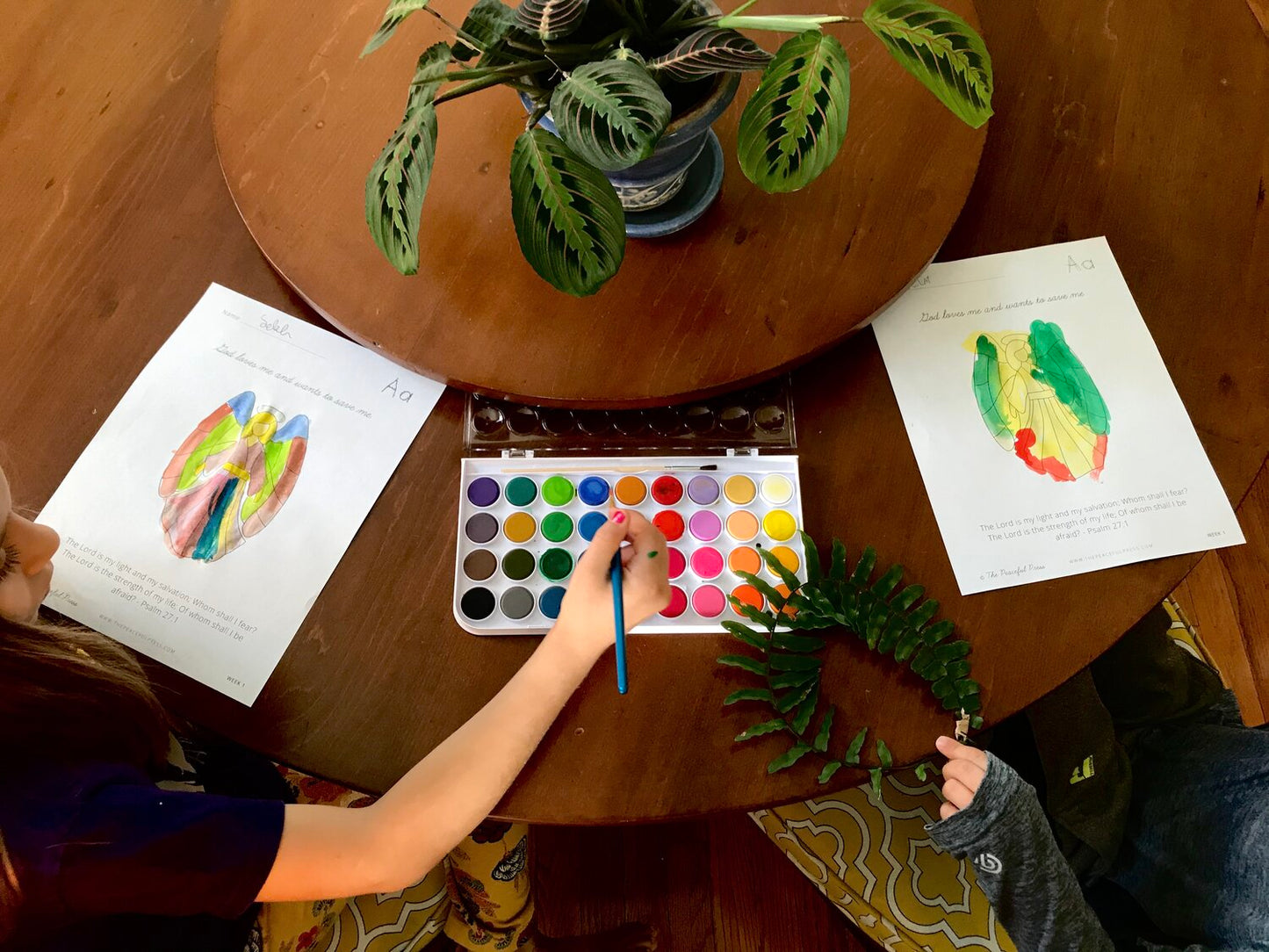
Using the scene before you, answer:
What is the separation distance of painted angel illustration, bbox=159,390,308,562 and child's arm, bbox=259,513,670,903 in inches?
10.2

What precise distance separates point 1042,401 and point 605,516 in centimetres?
43

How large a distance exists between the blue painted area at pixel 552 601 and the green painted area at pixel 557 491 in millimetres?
82

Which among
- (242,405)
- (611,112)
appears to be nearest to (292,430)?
(242,405)

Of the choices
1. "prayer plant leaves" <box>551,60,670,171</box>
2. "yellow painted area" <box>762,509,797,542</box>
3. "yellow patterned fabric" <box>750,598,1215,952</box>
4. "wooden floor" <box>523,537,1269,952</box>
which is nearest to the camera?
"prayer plant leaves" <box>551,60,670,171</box>

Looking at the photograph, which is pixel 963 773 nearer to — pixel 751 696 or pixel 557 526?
pixel 751 696

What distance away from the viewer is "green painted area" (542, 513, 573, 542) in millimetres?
787

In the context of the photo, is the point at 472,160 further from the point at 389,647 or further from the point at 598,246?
the point at 389,647

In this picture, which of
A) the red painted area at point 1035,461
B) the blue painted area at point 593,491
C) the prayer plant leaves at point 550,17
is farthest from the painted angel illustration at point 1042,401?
the prayer plant leaves at point 550,17

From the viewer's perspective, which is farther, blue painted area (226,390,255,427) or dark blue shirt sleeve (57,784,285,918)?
blue painted area (226,390,255,427)

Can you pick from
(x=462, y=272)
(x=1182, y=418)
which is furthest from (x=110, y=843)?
(x=1182, y=418)

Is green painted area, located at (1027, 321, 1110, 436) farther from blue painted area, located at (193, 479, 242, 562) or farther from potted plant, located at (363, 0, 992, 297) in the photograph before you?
blue painted area, located at (193, 479, 242, 562)

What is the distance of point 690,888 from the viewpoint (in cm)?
138

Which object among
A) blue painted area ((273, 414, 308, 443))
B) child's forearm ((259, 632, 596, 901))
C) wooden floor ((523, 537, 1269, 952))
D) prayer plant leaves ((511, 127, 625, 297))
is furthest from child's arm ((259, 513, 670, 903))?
wooden floor ((523, 537, 1269, 952))

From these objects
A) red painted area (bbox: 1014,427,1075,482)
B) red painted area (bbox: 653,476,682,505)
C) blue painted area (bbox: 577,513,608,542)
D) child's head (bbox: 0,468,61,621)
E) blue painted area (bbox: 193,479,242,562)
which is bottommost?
child's head (bbox: 0,468,61,621)
